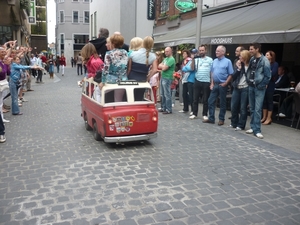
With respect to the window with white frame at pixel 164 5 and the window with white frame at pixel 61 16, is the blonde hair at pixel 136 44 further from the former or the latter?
the window with white frame at pixel 61 16

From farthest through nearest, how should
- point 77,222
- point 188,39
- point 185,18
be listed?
point 185,18, point 188,39, point 77,222

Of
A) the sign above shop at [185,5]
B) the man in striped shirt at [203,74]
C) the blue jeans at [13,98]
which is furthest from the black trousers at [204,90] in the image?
the sign above shop at [185,5]

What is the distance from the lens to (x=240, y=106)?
7.54 metres


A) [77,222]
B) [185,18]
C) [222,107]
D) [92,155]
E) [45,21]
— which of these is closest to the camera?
[77,222]

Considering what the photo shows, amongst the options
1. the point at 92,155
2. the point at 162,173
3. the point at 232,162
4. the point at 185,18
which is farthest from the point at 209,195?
the point at 185,18

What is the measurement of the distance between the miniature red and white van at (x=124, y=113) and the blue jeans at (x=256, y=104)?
2.24 m

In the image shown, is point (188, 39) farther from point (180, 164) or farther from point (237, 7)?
point (180, 164)

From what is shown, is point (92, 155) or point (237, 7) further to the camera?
point (237, 7)

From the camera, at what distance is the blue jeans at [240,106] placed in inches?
285

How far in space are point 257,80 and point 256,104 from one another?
1.68ft

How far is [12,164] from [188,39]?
326 inches

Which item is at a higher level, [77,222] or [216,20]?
[216,20]

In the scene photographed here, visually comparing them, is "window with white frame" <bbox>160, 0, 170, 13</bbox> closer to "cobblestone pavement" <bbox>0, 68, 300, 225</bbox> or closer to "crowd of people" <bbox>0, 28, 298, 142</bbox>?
"crowd of people" <bbox>0, 28, 298, 142</bbox>

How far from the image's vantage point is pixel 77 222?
10.8ft
